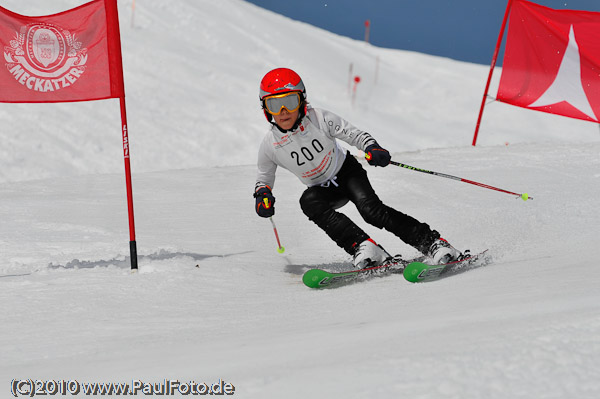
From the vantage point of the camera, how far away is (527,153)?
412 inches

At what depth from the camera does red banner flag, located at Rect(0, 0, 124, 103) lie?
4625 millimetres

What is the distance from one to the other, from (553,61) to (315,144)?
7.28 m

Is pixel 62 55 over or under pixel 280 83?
over

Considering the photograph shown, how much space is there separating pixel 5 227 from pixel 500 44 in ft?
30.9

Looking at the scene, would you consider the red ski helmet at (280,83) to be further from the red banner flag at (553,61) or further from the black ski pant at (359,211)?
the red banner flag at (553,61)

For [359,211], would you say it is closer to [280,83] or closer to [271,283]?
[271,283]

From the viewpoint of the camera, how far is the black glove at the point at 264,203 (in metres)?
4.72

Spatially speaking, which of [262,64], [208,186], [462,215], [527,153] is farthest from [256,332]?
[262,64]

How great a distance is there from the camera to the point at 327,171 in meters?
4.75

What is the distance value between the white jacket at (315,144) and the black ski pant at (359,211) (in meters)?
0.10

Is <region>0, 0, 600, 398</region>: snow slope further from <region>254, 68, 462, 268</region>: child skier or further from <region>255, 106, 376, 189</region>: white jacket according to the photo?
<region>255, 106, 376, 189</region>: white jacket

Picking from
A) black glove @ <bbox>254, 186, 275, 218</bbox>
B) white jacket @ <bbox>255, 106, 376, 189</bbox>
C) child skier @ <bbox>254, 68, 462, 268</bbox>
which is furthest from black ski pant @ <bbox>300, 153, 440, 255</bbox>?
black glove @ <bbox>254, 186, 275, 218</bbox>

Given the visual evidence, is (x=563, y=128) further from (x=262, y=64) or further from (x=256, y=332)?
(x=256, y=332)

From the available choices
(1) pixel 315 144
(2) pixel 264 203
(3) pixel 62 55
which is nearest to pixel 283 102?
(1) pixel 315 144
